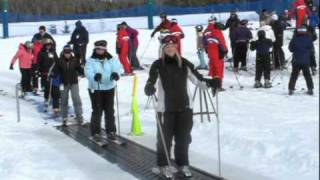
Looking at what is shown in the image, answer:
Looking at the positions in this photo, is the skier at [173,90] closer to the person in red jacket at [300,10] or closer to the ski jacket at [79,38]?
the person in red jacket at [300,10]

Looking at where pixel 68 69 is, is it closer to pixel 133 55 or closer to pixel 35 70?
pixel 35 70

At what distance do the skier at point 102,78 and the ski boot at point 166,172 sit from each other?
96.0 inches

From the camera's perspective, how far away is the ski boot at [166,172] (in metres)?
7.65

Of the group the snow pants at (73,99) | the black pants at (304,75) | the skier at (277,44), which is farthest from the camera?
the skier at (277,44)

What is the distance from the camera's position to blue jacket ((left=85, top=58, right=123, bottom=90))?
32.5 ft

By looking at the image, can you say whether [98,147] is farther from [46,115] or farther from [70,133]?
[46,115]

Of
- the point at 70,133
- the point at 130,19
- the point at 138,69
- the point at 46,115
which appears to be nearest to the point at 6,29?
the point at 130,19

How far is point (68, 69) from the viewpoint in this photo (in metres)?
12.3

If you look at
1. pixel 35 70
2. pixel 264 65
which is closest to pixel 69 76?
pixel 35 70

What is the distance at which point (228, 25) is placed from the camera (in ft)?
71.2

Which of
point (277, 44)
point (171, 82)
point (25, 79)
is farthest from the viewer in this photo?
point (277, 44)

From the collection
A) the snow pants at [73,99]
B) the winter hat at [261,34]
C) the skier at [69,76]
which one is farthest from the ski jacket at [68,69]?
the winter hat at [261,34]

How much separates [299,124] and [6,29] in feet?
86.3

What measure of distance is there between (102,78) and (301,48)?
5605 millimetres
